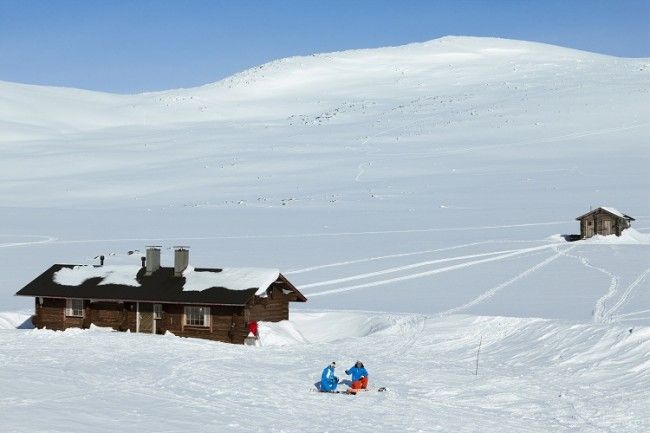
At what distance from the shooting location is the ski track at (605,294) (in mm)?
34722

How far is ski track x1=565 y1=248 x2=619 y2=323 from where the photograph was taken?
1367 inches

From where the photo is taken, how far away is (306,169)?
106 metres

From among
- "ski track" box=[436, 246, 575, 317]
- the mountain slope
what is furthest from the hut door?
"ski track" box=[436, 246, 575, 317]

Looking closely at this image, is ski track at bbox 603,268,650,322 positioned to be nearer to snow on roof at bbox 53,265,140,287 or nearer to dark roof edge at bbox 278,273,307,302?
dark roof edge at bbox 278,273,307,302

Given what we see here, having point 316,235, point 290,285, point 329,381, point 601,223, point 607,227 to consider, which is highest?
point 601,223

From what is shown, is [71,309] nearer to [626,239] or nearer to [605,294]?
[605,294]

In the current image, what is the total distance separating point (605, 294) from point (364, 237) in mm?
25449

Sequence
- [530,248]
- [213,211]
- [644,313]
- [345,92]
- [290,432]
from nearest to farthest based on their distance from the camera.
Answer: [290,432], [644,313], [530,248], [213,211], [345,92]

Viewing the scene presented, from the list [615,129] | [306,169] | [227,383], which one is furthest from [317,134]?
[227,383]

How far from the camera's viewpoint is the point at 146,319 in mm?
34031

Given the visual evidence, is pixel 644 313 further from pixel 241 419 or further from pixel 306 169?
pixel 306 169

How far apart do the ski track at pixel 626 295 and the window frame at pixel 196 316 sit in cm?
1339

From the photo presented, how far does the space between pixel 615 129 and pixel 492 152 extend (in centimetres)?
1856

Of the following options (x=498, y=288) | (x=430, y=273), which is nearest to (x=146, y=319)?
(x=498, y=288)
